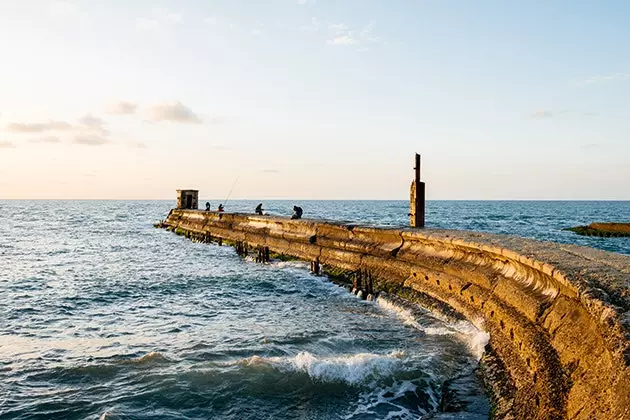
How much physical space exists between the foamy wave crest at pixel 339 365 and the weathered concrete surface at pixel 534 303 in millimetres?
1912

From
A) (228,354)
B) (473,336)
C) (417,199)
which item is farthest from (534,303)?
(417,199)

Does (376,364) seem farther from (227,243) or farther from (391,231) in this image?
(227,243)

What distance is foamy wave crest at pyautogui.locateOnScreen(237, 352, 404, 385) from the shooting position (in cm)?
833

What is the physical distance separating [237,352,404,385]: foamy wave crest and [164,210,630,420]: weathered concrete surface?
1912mm

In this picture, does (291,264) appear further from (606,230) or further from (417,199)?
(606,230)

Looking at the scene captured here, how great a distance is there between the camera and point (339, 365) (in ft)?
28.2

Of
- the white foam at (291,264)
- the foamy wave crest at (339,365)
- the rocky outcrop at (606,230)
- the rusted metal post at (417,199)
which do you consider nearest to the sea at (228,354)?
the foamy wave crest at (339,365)

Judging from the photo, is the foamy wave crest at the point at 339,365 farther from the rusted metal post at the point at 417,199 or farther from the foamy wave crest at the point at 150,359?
the rusted metal post at the point at 417,199

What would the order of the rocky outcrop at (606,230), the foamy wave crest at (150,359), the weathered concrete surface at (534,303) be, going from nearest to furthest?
the weathered concrete surface at (534,303)
the foamy wave crest at (150,359)
the rocky outcrop at (606,230)

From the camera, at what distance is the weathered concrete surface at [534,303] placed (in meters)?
5.20

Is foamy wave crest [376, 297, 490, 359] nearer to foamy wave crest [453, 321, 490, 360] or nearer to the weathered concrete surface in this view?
foamy wave crest [453, 321, 490, 360]

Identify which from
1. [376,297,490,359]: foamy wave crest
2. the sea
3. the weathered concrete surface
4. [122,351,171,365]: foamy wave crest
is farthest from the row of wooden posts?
[122,351,171,365]: foamy wave crest

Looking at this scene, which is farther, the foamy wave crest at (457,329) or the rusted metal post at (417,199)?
A: the rusted metal post at (417,199)

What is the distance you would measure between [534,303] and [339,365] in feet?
11.9
